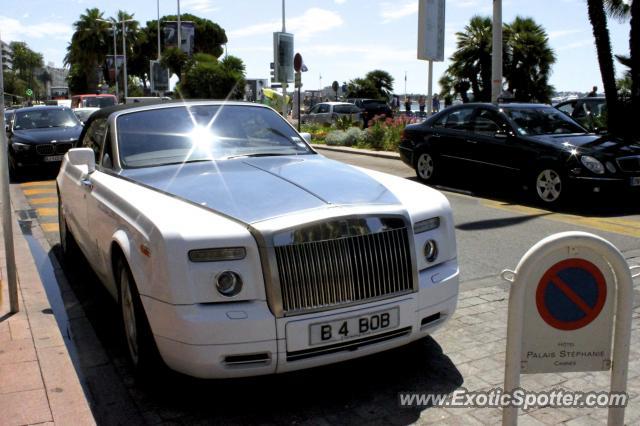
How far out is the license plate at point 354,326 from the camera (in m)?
3.49

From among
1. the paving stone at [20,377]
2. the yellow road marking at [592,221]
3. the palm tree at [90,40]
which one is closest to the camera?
the paving stone at [20,377]

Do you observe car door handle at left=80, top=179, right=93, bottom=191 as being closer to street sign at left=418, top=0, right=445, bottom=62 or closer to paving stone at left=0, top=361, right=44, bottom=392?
paving stone at left=0, top=361, right=44, bottom=392

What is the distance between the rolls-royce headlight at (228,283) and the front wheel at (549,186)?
298 inches

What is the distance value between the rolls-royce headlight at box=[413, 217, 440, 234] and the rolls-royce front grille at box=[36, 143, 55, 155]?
501 inches

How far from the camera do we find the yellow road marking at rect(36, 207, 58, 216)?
34.0 ft

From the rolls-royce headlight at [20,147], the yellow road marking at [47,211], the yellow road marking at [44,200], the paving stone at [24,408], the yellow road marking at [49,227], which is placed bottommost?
the paving stone at [24,408]

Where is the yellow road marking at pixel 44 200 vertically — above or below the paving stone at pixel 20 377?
above

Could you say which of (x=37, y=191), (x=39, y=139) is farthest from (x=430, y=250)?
(x=39, y=139)

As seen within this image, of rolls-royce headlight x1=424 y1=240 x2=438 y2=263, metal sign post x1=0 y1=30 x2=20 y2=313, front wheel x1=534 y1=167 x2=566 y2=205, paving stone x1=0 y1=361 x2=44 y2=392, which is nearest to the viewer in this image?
paving stone x1=0 y1=361 x2=44 y2=392

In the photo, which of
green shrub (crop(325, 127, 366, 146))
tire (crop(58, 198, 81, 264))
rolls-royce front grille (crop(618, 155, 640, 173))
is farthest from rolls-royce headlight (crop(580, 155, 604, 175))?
green shrub (crop(325, 127, 366, 146))

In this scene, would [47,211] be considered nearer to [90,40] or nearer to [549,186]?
[549,186]

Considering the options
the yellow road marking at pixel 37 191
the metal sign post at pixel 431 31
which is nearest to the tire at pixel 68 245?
the yellow road marking at pixel 37 191

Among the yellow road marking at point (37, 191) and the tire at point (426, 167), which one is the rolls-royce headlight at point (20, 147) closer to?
the yellow road marking at point (37, 191)

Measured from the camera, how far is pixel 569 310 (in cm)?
281
